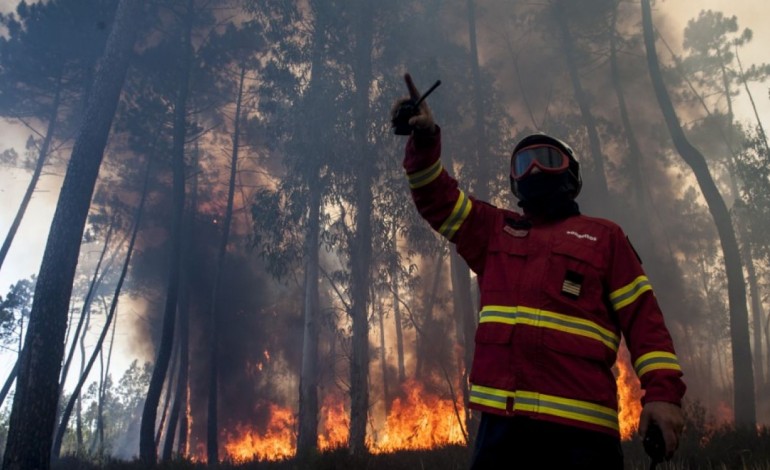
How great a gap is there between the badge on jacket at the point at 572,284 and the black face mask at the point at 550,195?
0.34 meters

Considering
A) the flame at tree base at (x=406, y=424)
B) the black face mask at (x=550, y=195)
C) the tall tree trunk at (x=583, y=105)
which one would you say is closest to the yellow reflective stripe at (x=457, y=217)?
the black face mask at (x=550, y=195)

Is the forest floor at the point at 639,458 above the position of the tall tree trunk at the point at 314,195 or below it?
below

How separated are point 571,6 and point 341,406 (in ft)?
66.7

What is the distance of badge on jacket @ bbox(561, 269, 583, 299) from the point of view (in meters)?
2.07

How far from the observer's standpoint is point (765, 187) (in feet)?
64.6

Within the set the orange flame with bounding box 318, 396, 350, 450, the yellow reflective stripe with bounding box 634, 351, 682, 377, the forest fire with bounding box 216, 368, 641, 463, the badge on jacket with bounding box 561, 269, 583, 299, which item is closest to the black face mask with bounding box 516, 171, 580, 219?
the badge on jacket with bounding box 561, 269, 583, 299

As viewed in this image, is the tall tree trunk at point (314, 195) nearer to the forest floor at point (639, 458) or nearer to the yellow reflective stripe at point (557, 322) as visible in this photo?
the forest floor at point (639, 458)

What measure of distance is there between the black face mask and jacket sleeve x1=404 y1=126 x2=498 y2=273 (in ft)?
0.65

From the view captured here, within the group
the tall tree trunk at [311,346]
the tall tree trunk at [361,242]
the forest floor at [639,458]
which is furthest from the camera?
the tall tree trunk at [311,346]

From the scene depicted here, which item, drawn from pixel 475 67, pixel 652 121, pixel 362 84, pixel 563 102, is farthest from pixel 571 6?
pixel 362 84

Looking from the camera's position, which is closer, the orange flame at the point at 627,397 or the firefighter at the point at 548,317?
the firefighter at the point at 548,317

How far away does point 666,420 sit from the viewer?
184cm

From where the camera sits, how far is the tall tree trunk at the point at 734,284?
35.2ft

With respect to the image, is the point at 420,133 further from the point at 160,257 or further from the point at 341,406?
the point at 341,406
